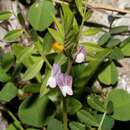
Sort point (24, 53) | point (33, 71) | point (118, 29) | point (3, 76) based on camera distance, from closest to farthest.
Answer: point (33, 71), point (24, 53), point (3, 76), point (118, 29)

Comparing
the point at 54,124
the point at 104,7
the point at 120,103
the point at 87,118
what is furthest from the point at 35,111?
the point at 104,7

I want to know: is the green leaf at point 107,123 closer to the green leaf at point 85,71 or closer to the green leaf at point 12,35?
the green leaf at point 85,71

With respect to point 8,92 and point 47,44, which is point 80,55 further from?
point 8,92

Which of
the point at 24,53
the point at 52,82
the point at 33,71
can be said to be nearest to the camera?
the point at 52,82

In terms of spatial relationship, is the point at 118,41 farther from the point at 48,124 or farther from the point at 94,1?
the point at 48,124

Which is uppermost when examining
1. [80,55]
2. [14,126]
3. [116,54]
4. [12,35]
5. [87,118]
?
[80,55]

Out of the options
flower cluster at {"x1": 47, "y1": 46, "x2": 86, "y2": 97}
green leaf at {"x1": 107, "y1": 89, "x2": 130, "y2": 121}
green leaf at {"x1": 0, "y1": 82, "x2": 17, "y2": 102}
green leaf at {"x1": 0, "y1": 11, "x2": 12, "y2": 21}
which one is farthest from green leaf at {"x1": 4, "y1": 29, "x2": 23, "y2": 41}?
flower cluster at {"x1": 47, "y1": 46, "x2": 86, "y2": 97}

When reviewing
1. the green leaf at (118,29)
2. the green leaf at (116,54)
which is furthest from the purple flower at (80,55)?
the green leaf at (118,29)
